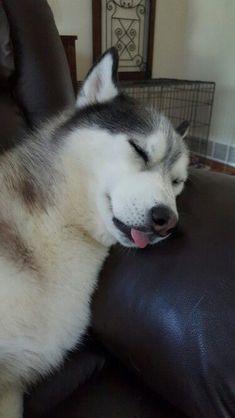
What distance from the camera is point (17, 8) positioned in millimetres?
1250

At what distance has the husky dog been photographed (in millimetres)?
737

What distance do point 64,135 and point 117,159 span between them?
0.17 m

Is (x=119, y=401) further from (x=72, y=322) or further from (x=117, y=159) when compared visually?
(x=117, y=159)

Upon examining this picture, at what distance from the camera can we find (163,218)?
73cm

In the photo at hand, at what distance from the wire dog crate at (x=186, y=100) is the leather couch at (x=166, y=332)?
2.12 metres

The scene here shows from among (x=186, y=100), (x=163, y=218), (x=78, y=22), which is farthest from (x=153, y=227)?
(x=186, y=100)

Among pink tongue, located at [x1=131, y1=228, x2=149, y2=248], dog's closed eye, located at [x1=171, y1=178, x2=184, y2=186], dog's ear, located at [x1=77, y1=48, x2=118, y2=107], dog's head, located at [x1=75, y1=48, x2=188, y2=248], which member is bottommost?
pink tongue, located at [x1=131, y1=228, x2=149, y2=248]

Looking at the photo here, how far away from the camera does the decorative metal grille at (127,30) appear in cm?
272

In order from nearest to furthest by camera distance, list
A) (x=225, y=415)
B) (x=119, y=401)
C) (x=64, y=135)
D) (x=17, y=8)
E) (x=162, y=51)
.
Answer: (x=225, y=415), (x=119, y=401), (x=64, y=135), (x=17, y=8), (x=162, y=51)

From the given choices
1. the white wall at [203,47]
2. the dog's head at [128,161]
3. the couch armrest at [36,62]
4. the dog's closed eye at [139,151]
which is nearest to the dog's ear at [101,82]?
the dog's head at [128,161]

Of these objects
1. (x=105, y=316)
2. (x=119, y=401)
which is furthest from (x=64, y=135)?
(x=119, y=401)

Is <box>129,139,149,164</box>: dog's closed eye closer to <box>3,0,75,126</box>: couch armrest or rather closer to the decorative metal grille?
<box>3,0,75,126</box>: couch armrest

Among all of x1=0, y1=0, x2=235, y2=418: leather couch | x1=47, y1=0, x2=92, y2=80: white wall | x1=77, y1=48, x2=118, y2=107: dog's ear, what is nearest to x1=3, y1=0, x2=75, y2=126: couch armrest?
x1=77, y1=48, x2=118, y2=107: dog's ear

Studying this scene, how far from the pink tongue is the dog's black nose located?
0.11 ft
